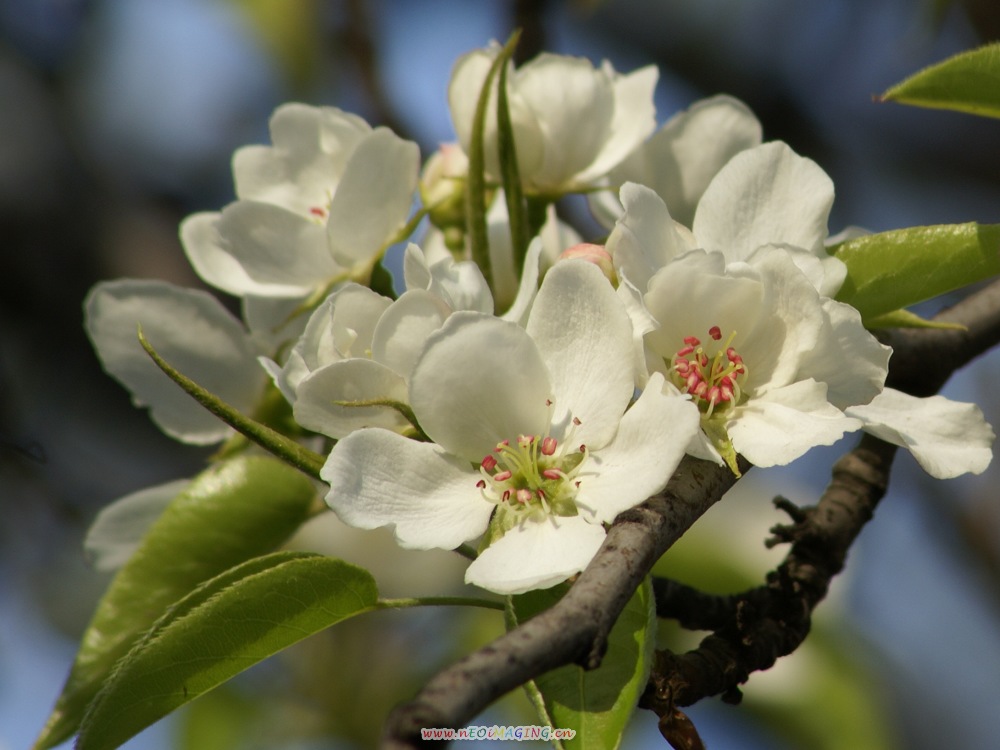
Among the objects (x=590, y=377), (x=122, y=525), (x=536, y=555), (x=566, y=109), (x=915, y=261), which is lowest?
(x=122, y=525)

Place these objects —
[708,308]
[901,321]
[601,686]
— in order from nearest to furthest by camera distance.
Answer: [601,686] → [708,308] → [901,321]

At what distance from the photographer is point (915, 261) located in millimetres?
963

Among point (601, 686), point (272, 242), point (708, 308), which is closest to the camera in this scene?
point (601, 686)

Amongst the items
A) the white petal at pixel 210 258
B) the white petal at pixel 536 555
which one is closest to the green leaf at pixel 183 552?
the white petal at pixel 210 258

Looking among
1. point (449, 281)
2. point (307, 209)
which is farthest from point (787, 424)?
point (307, 209)

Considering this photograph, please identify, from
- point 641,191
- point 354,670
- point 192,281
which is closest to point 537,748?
point 354,670

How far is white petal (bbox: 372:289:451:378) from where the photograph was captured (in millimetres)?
902

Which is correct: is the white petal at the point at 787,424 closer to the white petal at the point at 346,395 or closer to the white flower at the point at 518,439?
the white flower at the point at 518,439

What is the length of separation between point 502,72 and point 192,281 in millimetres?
1256

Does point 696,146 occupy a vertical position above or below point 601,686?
above

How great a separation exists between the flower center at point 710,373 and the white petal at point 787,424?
18 millimetres

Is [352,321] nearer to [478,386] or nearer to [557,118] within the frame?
[478,386]

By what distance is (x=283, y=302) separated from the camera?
121 centimetres

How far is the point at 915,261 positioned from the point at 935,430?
15 cm
